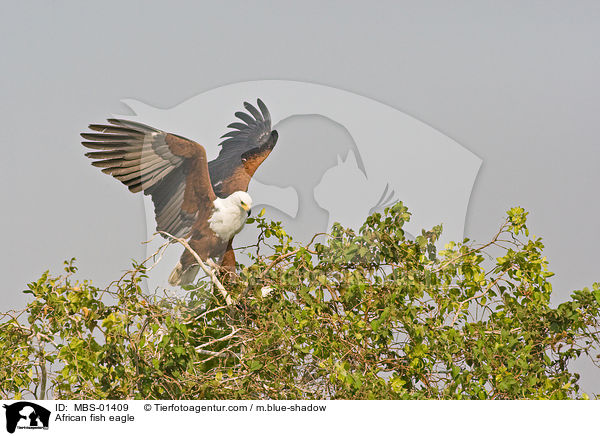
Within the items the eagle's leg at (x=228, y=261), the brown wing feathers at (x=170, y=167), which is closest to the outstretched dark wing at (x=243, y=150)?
the brown wing feathers at (x=170, y=167)

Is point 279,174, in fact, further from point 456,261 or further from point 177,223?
point 456,261

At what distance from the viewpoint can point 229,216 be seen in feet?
6.04

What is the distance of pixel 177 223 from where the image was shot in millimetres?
1858

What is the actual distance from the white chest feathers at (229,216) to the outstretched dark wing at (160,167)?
0.09 ft

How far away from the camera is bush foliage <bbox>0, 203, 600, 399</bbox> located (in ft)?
5.15

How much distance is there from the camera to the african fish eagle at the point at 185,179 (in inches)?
69.9

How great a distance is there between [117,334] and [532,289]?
1.08 metres
